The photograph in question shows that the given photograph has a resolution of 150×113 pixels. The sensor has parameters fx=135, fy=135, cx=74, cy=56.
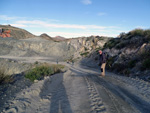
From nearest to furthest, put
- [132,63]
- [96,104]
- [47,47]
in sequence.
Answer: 1. [96,104]
2. [132,63]
3. [47,47]

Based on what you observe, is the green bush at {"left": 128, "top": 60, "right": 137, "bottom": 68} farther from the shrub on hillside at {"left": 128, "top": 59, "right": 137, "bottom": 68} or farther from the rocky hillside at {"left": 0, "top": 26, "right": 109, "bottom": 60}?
the rocky hillside at {"left": 0, "top": 26, "right": 109, "bottom": 60}

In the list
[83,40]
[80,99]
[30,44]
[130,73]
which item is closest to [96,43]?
[83,40]

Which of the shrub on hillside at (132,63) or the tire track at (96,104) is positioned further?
the shrub on hillside at (132,63)

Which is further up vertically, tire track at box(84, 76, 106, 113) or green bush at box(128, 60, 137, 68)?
green bush at box(128, 60, 137, 68)

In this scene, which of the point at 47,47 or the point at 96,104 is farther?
the point at 47,47

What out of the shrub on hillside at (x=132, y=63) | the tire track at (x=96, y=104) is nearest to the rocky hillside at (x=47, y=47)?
the shrub on hillside at (x=132, y=63)

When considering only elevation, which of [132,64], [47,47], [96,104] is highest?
[47,47]

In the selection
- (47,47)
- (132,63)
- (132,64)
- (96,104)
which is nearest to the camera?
(96,104)

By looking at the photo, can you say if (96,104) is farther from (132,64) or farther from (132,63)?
(132,63)

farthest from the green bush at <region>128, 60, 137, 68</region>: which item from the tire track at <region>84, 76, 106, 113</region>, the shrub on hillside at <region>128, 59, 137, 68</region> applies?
the tire track at <region>84, 76, 106, 113</region>

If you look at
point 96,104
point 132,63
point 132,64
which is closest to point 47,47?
point 132,63

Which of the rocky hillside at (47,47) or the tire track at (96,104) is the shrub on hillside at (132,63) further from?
the rocky hillside at (47,47)

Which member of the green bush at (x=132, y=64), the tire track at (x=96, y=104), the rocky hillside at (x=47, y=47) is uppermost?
the rocky hillside at (x=47, y=47)

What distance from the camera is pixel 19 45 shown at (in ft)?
190
